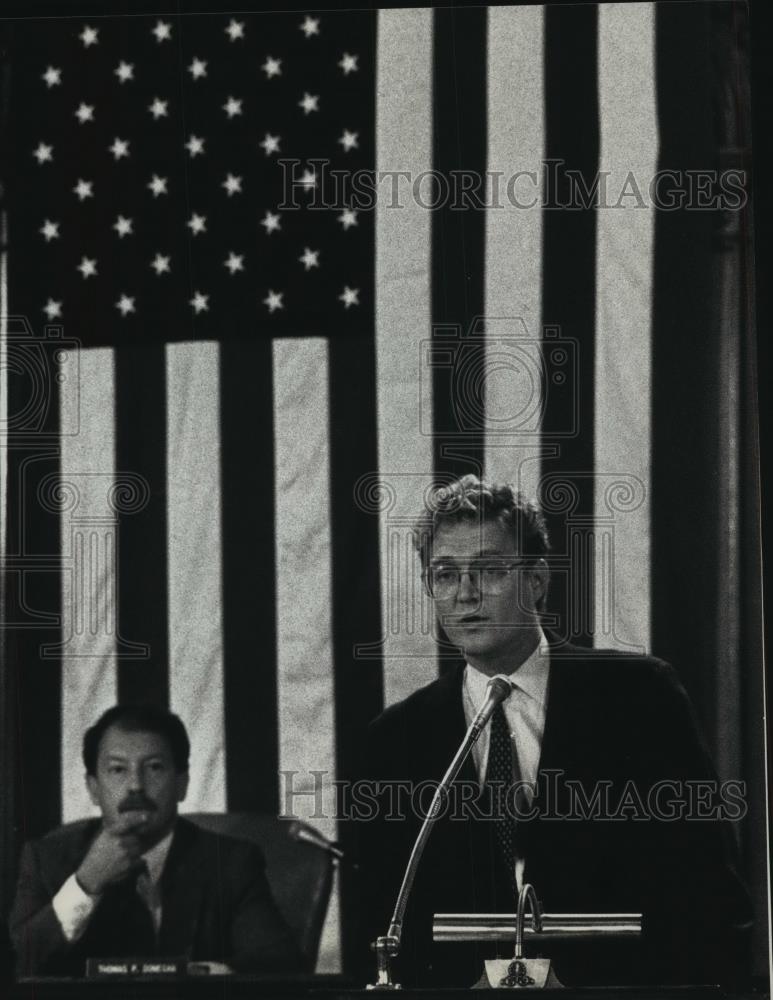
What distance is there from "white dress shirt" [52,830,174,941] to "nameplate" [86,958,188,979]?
0.09 meters

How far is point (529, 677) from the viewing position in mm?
3990

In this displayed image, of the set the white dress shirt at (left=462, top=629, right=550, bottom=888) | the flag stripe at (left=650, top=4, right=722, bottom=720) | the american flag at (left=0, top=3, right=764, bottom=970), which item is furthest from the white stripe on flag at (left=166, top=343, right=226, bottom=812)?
the flag stripe at (left=650, top=4, right=722, bottom=720)

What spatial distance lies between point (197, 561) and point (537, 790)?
1143mm

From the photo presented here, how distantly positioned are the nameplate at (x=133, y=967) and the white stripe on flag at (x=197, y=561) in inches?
16.7

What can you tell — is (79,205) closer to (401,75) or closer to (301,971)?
(401,75)

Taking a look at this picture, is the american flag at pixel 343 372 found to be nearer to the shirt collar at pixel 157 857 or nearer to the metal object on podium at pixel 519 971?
the shirt collar at pixel 157 857

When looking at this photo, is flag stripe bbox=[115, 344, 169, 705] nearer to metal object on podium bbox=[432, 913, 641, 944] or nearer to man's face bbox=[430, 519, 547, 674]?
man's face bbox=[430, 519, 547, 674]

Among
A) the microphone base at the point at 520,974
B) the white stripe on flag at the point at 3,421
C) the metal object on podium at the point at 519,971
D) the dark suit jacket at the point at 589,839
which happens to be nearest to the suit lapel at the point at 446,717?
the dark suit jacket at the point at 589,839

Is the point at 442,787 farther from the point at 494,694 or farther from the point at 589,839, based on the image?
the point at 589,839

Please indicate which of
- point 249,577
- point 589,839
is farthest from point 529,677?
point 249,577

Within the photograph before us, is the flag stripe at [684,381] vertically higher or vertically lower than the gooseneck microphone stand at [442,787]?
higher

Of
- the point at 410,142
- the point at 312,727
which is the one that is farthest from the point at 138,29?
the point at 312,727

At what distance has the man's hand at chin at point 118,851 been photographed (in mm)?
3992

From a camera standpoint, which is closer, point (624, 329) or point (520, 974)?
point (520, 974)
